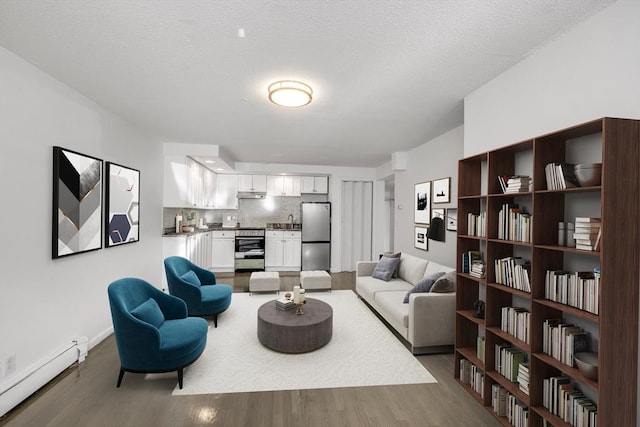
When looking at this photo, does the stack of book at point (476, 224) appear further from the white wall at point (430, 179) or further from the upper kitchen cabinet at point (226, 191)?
the upper kitchen cabinet at point (226, 191)

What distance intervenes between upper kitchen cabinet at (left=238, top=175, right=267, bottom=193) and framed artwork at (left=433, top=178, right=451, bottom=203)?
4224 millimetres

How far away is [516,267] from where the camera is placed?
83.6 inches

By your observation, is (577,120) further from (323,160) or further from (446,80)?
(323,160)

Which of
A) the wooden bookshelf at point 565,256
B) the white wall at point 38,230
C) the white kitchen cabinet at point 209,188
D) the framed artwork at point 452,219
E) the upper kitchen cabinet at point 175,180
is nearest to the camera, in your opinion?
the wooden bookshelf at point 565,256

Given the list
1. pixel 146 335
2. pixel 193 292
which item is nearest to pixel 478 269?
pixel 146 335

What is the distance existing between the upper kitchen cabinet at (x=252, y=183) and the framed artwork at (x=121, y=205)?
10.4 ft

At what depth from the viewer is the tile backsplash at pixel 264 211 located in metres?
7.53

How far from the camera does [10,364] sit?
2.21 metres

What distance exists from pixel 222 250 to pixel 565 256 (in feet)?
21.1

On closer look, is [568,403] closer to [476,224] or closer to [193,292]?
[476,224]

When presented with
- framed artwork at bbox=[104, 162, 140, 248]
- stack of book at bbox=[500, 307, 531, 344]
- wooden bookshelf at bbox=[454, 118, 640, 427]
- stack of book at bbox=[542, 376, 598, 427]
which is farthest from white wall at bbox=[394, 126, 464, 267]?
framed artwork at bbox=[104, 162, 140, 248]

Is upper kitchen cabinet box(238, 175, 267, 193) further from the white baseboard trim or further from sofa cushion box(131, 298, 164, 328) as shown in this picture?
the white baseboard trim

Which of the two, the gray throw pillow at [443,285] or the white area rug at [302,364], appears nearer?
the white area rug at [302,364]

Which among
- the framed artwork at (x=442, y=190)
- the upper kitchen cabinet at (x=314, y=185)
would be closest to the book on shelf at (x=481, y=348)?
the framed artwork at (x=442, y=190)
